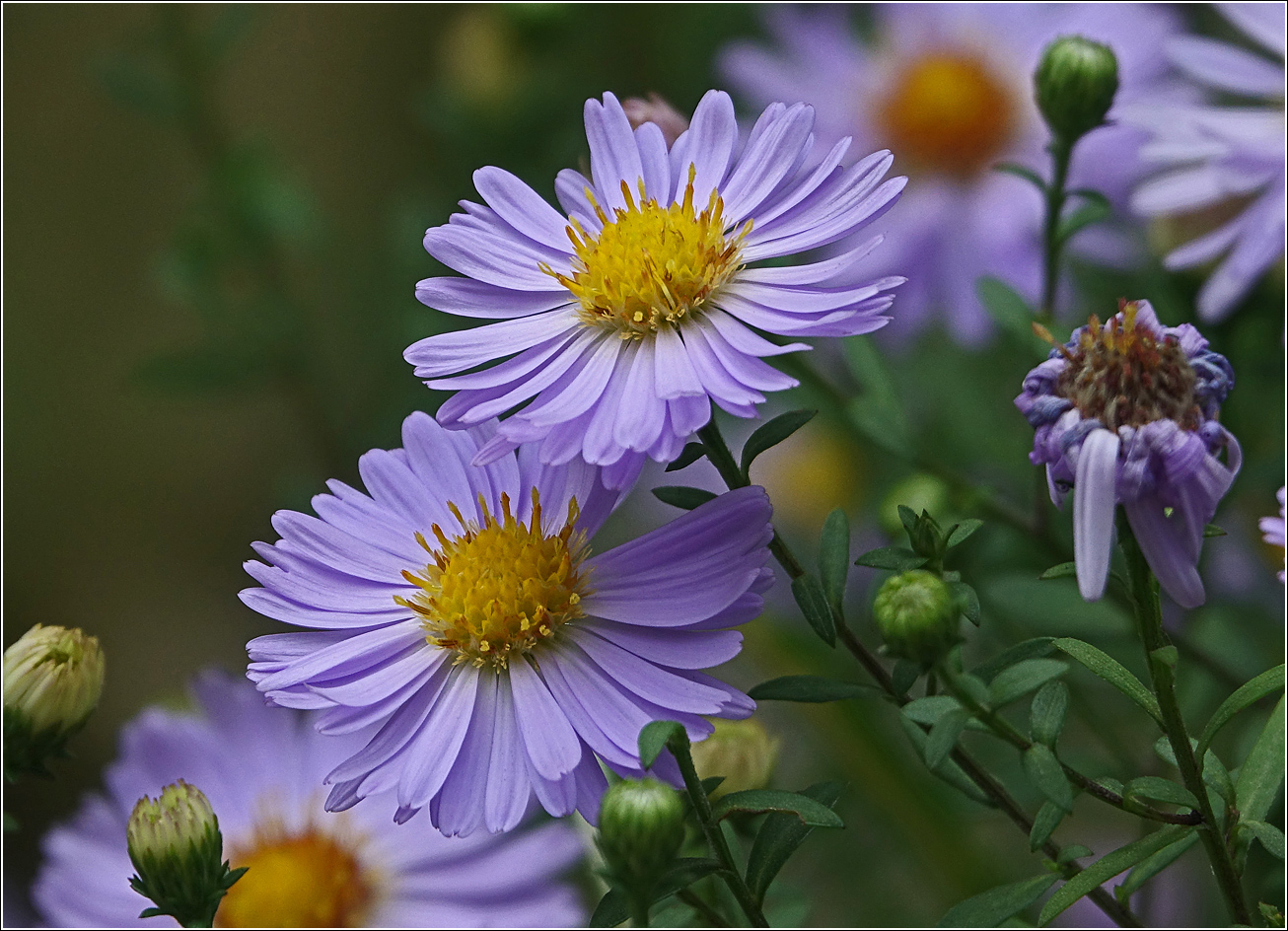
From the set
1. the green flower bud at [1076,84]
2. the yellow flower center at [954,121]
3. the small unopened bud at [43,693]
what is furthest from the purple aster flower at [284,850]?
the yellow flower center at [954,121]

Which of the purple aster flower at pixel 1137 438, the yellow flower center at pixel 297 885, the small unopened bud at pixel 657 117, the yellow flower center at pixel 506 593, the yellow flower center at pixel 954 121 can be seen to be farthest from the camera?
the yellow flower center at pixel 954 121

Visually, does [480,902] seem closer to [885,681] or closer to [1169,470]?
[885,681]

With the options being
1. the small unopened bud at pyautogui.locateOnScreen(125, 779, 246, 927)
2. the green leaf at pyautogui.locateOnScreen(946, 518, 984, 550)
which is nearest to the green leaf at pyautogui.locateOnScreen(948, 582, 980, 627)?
the green leaf at pyautogui.locateOnScreen(946, 518, 984, 550)

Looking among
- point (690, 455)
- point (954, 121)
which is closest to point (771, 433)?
point (690, 455)

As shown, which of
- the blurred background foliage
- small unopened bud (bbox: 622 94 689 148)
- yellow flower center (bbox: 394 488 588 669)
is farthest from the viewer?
the blurred background foliage

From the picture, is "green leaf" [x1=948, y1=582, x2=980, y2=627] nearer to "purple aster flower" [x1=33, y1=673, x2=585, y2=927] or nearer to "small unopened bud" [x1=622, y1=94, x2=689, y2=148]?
"small unopened bud" [x1=622, y1=94, x2=689, y2=148]

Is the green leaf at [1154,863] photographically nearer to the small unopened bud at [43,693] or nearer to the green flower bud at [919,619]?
the green flower bud at [919,619]
